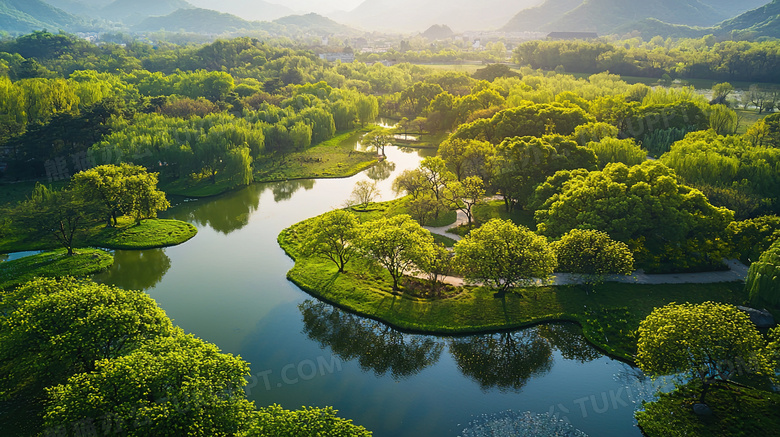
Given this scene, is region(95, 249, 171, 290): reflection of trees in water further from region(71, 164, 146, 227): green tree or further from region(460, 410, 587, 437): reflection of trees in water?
region(460, 410, 587, 437): reflection of trees in water

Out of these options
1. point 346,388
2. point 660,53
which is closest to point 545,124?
point 346,388

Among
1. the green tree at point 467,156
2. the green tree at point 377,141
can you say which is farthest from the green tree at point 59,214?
the green tree at point 377,141

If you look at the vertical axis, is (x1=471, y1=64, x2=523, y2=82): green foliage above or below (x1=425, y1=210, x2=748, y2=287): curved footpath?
above

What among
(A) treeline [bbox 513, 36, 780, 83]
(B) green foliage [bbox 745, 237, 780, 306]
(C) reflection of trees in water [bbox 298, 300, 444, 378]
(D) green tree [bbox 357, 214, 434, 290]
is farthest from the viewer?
(A) treeline [bbox 513, 36, 780, 83]

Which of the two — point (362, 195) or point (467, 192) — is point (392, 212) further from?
point (467, 192)

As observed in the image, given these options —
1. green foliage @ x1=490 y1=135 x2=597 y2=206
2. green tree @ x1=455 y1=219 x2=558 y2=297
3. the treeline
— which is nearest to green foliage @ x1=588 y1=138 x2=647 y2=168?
green foliage @ x1=490 y1=135 x2=597 y2=206

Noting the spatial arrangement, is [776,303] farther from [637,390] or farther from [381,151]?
[381,151]
